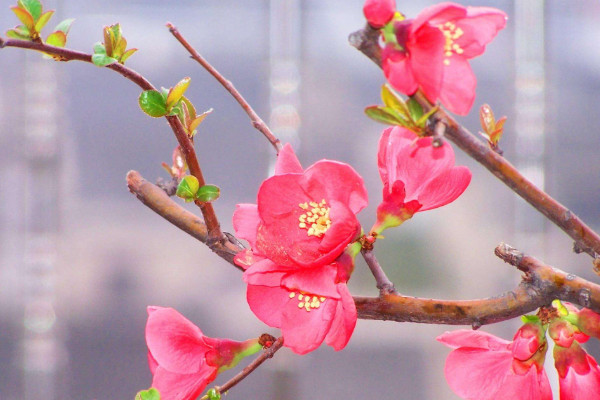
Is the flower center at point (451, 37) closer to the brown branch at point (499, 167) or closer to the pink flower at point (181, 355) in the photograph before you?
the brown branch at point (499, 167)

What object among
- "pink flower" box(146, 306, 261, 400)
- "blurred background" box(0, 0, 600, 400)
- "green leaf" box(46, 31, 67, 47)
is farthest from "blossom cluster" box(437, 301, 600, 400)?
"blurred background" box(0, 0, 600, 400)

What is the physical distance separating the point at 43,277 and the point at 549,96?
1.68 metres

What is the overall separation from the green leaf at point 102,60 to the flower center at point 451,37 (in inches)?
5.0

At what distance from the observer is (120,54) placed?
270 mm

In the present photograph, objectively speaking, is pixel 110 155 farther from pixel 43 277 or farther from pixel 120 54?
pixel 120 54

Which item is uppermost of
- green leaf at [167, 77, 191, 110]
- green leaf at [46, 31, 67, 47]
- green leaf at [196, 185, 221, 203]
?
green leaf at [46, 31, 67, 47]

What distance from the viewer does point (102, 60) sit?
0.82ft

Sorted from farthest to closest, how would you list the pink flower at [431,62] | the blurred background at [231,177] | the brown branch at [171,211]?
1. the blurred background at [231,177]
2. the brown branch at [171,211]
3. the pink flower at [431,62]

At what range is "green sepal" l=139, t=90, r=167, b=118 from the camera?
0.26 meters

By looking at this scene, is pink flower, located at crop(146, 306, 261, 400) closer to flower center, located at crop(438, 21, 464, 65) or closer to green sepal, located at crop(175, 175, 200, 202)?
green sepal, located at crop(175, 175, 200, 202)

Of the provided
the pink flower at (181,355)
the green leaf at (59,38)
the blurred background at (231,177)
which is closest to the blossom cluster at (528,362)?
the pink flower at (181,355)

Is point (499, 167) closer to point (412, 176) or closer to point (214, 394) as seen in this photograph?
point (412, 176)

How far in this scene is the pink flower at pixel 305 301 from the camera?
0.23m

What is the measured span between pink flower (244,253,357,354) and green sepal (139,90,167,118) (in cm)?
Answer: 7
